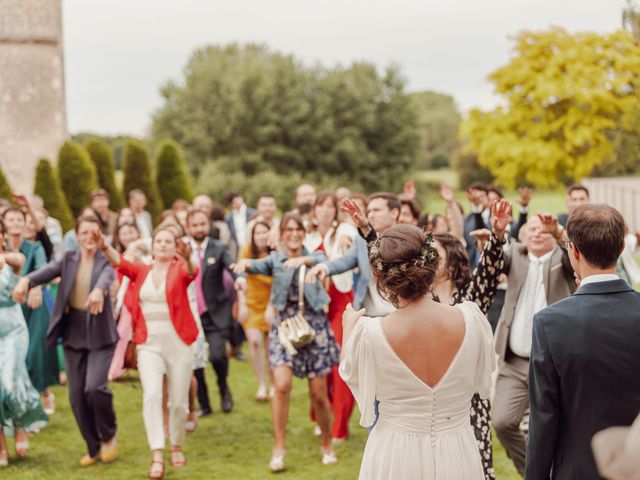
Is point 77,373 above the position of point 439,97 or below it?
below

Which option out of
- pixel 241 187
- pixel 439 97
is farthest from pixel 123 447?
pixel 439 97

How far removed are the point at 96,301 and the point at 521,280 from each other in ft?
11.2

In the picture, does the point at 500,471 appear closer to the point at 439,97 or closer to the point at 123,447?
the point at 123,447

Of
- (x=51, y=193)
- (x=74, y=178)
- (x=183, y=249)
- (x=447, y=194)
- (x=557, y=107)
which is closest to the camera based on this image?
(x=183, y=249)

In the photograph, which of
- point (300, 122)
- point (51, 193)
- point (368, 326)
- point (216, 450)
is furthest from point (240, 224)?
point (300, 122)

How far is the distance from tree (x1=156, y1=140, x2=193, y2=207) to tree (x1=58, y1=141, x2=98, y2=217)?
2925 millimetres

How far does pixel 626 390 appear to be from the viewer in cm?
332

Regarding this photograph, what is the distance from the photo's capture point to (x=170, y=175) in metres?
19.9

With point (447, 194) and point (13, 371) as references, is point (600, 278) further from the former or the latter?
point (447, 194)

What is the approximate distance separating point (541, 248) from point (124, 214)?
21.4 ft

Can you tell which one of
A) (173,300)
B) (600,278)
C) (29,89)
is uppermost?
(29,89)

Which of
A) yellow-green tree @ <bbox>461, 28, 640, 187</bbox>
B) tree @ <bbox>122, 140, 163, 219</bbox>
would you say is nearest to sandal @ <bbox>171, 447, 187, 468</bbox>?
tree @ <bbox>122, 140, 163, 219</bbox>

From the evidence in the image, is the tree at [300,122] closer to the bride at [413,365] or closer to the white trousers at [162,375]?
the white trousers at [162,375]

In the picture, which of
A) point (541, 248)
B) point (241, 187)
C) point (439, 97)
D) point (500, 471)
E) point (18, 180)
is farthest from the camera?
point (439, 97)
